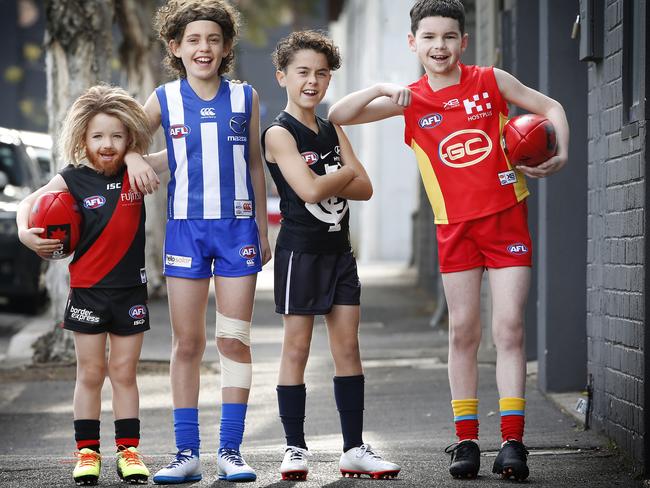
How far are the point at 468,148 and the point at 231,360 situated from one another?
135 centimetres

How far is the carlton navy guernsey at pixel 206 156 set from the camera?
5602 mm

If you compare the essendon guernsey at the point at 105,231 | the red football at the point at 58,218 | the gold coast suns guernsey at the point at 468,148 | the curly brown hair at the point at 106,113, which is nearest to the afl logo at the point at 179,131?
the curly brown hair at the point at 106,113

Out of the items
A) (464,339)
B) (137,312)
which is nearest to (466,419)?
(464,339)

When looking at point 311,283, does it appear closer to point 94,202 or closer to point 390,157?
point 94,202

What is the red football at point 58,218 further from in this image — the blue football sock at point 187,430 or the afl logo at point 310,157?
the afl logo at point 310,157

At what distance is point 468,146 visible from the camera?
560cm

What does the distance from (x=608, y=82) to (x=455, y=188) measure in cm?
120

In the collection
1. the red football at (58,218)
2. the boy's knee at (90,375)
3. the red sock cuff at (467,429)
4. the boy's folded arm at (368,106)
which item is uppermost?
the boy's folded arm at (368,106)

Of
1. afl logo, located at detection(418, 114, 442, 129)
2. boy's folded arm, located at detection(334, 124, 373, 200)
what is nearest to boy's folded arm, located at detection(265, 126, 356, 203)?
boy's folded arm, located at detection(334, 124, 373, 200)

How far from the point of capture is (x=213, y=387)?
9.65m

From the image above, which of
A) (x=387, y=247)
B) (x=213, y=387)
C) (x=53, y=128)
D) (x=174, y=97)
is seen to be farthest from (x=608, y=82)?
(x=387, y=247)

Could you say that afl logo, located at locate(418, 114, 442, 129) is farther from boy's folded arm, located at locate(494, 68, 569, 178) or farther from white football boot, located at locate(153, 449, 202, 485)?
white football boot, located at locate(153, 449, 202, 485)

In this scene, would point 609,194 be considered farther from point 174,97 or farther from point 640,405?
point 174,97

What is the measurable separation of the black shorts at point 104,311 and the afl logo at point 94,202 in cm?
35
